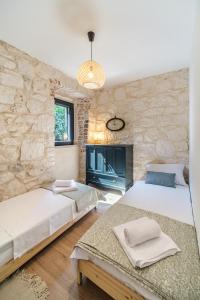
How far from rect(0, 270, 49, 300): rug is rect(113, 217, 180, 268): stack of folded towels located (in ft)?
2.64

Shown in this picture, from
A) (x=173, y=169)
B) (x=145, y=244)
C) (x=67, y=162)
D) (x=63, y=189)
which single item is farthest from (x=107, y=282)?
(x=67, y=162)

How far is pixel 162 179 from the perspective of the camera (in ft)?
8.39

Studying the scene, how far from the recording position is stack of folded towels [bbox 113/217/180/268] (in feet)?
3.34

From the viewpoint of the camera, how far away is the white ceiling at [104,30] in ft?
4.78

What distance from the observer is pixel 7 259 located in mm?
1296

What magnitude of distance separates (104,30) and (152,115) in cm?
190

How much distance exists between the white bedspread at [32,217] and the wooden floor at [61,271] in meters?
0.21

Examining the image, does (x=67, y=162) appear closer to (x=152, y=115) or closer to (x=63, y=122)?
(x=63, y=122)

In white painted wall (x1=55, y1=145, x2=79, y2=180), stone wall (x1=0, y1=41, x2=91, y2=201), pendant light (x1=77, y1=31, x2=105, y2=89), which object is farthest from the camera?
white painted wall (x1=55, y1=145, x2=79, y2=180)

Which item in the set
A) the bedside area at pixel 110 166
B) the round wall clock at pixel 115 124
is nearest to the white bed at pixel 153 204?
the bedside area at pixel 110 166

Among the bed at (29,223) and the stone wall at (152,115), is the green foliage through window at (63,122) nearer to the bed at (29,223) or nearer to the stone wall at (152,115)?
the stone wall at (152,115)

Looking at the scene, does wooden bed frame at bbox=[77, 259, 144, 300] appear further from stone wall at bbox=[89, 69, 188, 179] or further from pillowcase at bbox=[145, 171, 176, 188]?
stone wall at bbox=[89, 69, 188, 179]

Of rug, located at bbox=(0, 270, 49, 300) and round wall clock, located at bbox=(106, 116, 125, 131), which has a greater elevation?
round wall clock, located at bbox=(106, 116, 125, 131)

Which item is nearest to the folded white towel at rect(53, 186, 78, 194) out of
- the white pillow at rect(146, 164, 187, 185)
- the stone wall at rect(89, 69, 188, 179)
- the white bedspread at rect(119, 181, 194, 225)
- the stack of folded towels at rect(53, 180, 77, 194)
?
the stack of folded towels at rect(53, 180, 77, 194)
